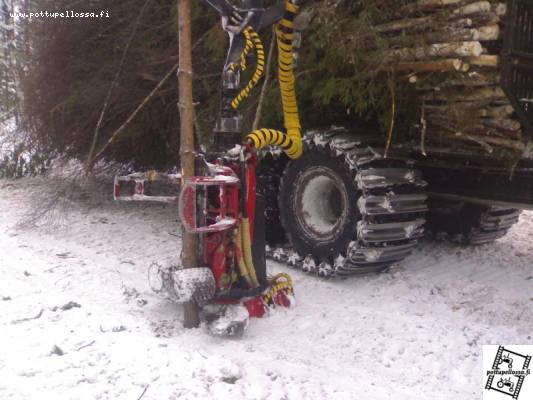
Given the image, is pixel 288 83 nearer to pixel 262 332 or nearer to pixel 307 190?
pixel 307 190

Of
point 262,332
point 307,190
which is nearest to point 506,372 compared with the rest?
point 262,332

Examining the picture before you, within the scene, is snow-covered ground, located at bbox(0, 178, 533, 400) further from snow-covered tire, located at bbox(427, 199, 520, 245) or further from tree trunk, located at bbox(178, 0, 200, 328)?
snow-covered tire, located at bbox(427, 199, 520, 245)

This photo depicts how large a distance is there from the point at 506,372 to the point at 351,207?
1772 mm

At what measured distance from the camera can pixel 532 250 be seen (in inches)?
227

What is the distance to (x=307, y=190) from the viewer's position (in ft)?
16.2

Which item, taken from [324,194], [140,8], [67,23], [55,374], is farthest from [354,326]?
[67,23]

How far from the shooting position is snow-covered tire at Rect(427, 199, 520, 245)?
5715 mm

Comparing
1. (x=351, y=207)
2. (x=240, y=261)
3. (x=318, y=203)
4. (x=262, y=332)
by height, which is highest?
(x=351, y=207)

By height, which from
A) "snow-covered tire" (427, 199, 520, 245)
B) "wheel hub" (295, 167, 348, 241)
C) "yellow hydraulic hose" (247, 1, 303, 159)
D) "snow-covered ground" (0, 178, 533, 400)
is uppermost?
"yellow hydraulic hose" (247, 1, 303, 159)

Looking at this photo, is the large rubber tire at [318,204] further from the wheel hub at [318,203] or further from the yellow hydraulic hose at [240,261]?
the yellow hydraulic hose at [240,261]

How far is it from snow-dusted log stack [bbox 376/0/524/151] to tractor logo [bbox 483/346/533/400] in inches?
53.4

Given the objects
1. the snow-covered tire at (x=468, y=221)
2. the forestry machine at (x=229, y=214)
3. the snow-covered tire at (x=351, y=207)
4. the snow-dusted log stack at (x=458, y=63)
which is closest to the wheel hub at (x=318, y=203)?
the snow-covered tire at (x=351, y=207)

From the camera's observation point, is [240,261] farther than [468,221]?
No

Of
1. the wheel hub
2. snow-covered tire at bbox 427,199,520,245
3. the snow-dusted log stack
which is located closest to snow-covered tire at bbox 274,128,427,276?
the wheel hub
